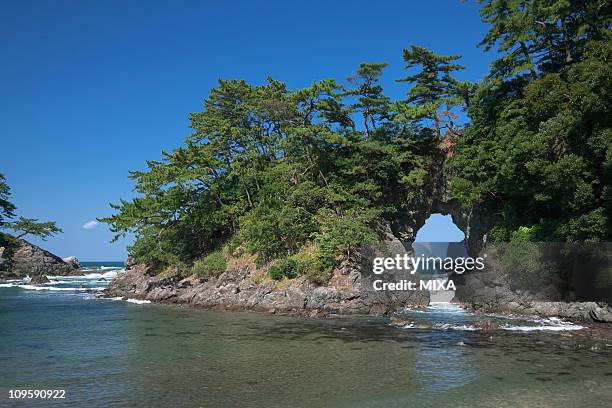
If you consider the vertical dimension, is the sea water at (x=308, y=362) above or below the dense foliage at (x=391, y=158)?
below

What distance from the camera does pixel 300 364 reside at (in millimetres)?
15336

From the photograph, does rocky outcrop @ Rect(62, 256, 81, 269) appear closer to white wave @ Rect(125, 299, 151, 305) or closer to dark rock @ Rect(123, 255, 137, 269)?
dark rock @ Rect(123, 255, 137, 269)

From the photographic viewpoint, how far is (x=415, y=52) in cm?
3494

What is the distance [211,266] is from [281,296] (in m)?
9.12

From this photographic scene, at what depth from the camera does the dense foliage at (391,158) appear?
23.2 m

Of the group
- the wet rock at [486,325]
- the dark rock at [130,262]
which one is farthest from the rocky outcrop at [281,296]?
the dark rock at [130,262]

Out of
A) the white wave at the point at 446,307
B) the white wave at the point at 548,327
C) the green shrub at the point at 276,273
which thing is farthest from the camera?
the green shrub at the point at 276,273

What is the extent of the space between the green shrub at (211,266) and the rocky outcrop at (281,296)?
0.61m

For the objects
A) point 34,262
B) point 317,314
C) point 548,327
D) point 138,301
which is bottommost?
point 138,301

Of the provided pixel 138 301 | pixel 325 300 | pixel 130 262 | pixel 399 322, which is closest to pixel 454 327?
pixel 399 322

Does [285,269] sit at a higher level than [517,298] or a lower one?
higher

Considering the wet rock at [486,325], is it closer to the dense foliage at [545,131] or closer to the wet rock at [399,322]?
the wet rock at [399,322]

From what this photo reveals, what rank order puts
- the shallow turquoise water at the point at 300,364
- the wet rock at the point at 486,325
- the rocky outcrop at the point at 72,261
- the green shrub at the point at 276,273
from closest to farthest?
the shallow turquoise water at the point at 300,364 < the wet rock at the point at 486,325 < the green shrub at the point at 276,273 < the rocky outcrop at the point at 72,261

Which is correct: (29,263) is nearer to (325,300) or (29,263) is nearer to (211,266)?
(211,266)
